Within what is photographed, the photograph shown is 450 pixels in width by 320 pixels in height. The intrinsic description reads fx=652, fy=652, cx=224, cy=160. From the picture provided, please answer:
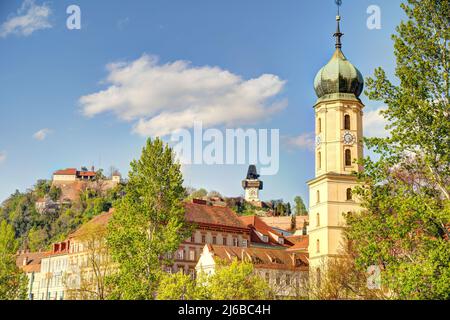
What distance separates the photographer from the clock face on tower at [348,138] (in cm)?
5694

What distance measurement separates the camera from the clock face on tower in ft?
→ 187

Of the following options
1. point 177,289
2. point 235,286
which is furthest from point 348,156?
point 177,289

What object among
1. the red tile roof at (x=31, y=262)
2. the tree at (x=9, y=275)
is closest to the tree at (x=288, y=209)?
the red tile roof at (x=31, y=262)

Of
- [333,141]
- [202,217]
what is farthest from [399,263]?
[202,217]

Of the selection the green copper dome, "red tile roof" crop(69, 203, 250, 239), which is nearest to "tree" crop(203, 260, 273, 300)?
the green copper dome

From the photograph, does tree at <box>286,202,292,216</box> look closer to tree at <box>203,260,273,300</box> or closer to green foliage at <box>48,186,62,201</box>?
green foliage at <box>48,186,62,201</box>

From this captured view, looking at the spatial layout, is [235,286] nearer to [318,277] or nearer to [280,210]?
[318,277]

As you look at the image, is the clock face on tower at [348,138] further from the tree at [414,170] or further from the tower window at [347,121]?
the tree at [414,170]

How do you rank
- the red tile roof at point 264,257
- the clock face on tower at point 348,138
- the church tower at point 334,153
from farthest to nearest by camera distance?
the red tile roof at point 264,257 → the clock face on tower at point 348,138 → the church tower at point 334,153

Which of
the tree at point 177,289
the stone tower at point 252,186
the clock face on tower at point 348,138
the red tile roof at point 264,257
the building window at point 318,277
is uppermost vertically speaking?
the stone tower at point 252,186

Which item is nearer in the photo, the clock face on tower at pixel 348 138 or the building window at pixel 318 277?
the building window at pixel 318 277

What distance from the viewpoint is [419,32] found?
72.1 ft
